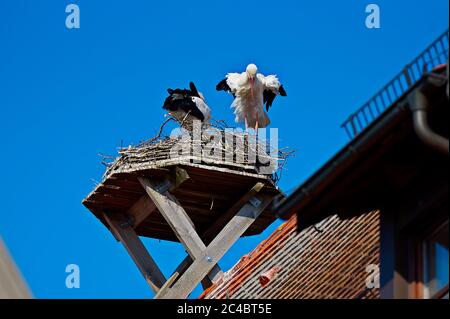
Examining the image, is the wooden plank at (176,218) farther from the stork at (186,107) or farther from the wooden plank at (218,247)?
the stork at (186,107)

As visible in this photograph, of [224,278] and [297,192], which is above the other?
[224,278]

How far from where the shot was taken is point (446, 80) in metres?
11.0

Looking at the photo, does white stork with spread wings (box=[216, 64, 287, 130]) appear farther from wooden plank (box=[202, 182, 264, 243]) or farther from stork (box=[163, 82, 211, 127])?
wooden plank (box=[202, 182, 264, 243])

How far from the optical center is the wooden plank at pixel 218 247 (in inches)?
871

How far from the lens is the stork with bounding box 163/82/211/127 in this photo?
2441 cm

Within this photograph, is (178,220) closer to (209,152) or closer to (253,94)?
(209,152)

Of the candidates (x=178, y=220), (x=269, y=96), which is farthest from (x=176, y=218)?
(x=269, y=96)

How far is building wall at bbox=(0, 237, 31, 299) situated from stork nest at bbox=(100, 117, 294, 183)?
13.0 metres

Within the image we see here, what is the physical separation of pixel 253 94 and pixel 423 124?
16.1m

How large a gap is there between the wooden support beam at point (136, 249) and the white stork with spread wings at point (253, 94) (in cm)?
382
